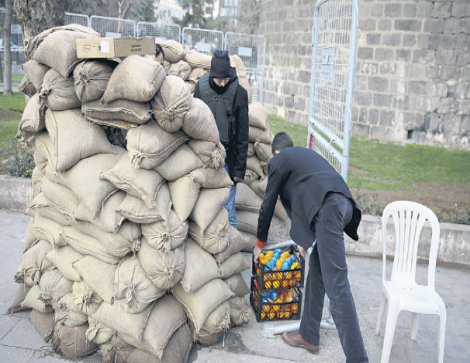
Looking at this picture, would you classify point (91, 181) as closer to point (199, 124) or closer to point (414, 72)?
point (199, 124)

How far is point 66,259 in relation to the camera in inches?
153

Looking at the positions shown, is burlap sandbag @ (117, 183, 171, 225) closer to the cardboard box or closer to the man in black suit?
the man in black suit

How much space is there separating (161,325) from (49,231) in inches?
48.2

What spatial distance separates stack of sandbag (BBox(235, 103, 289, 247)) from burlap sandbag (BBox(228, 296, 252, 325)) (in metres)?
1.38

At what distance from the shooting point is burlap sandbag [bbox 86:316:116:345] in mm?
3625

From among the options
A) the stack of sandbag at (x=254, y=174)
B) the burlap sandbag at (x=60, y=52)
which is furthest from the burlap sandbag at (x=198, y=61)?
the burlap sandbag at (x=60, y=52)

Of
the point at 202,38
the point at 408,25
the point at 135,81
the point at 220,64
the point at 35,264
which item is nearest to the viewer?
the point at 135,81

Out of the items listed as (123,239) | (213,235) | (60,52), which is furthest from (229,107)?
(123,239)

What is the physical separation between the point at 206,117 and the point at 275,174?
0.67m

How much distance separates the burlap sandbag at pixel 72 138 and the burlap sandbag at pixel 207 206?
2.59 ft

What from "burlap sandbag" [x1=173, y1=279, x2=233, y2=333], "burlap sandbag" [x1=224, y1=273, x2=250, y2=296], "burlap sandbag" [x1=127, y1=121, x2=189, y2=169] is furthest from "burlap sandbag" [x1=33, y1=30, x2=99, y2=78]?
"burlap sandbag" [x1=224, y1=273, x2=250, y2=296]

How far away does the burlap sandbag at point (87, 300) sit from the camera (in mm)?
3684

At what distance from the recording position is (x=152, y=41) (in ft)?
13.1

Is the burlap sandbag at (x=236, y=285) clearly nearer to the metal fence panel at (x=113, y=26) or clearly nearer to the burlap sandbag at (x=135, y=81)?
the burlap sandbag at (x=135, y=81)
